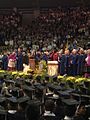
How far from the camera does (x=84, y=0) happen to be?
124 feet

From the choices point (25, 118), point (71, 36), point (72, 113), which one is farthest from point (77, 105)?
point (71, 36)

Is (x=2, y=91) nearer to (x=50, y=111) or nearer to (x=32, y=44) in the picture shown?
(x=50, y=111)

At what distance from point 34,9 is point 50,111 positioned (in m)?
29.9

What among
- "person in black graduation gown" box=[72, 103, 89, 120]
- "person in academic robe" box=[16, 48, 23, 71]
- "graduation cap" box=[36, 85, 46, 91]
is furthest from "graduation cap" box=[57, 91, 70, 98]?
"person in academic robe" box=[16, 48, 23, 71]

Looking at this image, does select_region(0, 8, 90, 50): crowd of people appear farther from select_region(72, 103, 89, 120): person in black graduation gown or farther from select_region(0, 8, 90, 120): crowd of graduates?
select_region(72, 103, 89, 120): person in black graduation gown

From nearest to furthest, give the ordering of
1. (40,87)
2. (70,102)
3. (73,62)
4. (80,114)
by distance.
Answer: (80,114)
(70,102)
(40,87)
(73,62)

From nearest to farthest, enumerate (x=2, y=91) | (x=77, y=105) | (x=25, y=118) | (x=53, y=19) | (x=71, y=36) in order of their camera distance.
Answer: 1. (x=25, y=118)
2. (x=77, y=105)
3. (x=2, y=91)
4. (x=71, y=36)
5. (x=53, y=19)

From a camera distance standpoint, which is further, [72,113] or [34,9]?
[34,9]

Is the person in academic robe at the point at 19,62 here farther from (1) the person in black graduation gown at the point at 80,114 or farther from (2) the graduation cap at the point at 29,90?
(1) the person in black graduation gown at the point at 80,114

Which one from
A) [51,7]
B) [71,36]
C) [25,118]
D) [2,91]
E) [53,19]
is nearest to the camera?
[25,118]

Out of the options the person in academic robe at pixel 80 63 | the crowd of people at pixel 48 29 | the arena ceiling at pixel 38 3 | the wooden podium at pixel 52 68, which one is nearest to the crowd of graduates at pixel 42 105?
the person in academic robe at pixel 80 63

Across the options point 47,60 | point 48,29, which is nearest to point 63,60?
point 47,60

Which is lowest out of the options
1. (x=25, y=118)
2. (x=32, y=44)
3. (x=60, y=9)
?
(x=25, y=118)

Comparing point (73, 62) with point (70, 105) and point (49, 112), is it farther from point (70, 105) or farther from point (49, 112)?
point (49, 112)
